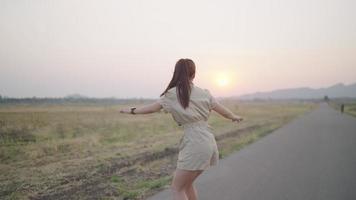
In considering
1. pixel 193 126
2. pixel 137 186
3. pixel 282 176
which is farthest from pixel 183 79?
pixel 282 176

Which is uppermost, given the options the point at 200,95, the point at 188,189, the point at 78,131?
the point at 200,95

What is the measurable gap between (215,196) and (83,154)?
6.82m

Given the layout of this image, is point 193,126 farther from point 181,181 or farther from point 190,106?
point 181,181

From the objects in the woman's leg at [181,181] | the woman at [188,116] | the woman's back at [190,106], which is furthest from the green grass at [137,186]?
the woman's back at [190,106]

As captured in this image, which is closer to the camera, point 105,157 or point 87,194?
point 87,194

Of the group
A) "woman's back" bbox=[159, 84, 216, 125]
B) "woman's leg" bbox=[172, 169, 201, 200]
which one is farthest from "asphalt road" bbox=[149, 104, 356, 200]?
"woman's back" bbox=[159, 84, 216, 125]

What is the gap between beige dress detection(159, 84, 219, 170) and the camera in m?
3.28

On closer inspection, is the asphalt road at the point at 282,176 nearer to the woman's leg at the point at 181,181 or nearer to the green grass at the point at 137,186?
the green grass at the point at 137,186

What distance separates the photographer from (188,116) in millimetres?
3271

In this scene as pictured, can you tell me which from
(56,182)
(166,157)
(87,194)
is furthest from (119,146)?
(87,194)

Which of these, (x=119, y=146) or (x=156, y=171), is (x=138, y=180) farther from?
(x=119, y=146)

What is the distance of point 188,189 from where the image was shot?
360 cm

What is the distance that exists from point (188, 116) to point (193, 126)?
0.38 ft

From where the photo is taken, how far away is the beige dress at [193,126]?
3284 mm
